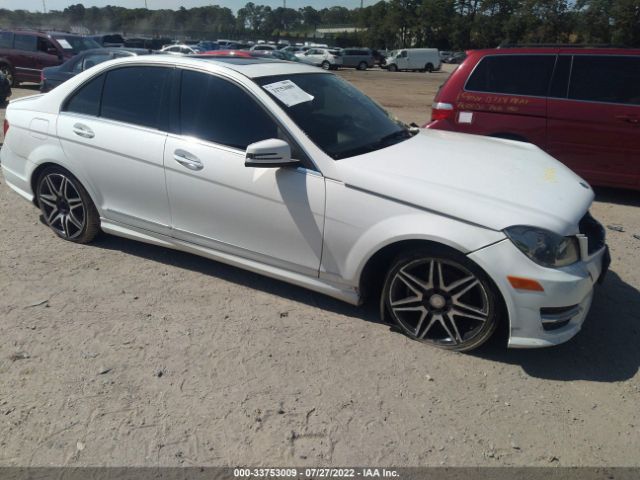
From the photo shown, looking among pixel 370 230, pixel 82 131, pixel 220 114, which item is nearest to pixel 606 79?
pixel 370 230

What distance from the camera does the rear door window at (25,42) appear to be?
52.3ft

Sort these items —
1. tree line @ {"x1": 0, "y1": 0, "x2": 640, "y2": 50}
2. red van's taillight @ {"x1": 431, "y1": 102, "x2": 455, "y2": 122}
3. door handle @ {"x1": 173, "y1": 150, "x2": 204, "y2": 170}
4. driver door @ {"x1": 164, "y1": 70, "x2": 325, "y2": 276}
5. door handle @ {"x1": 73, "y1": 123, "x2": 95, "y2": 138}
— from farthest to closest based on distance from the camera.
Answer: tree line @ {"x1": 0, "y1": 0, "x2": 640, "y2": 50} < red van's taillight @ {"x1": 431, "y1": 102, "x2": 455, "y2": 122} < door handle @ {"x1": 73, "y1": 123, "x2": 95, "y2": 138} < door handle @ {"x1": 173, "y1": 150, "x2": 204, "y2": 170} < driver door @ {"x1": 164, "y1": 70, "x2": 325, "y2": 276}

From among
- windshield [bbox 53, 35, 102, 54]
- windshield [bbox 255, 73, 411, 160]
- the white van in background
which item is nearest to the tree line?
the white van in background

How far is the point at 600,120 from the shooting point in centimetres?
598

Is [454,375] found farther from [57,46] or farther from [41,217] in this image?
[57,46]

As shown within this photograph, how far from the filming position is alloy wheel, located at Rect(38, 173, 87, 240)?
443 cm

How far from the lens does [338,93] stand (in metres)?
4.12

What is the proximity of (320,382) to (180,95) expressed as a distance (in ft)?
7.52

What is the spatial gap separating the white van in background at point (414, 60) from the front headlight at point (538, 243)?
43.3 m

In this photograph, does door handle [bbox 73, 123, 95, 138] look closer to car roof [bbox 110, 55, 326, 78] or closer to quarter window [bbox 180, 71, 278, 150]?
car roof [bbox 110, 55, 326, 78]

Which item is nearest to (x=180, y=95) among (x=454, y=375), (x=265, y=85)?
(x=265, y=85)

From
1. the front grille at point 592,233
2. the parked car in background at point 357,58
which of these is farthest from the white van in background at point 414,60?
the front grille at point 592,233

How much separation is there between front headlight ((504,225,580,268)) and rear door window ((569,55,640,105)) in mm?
4028

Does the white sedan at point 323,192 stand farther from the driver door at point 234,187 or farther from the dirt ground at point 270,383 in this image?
the dirt ground at point 270,383
